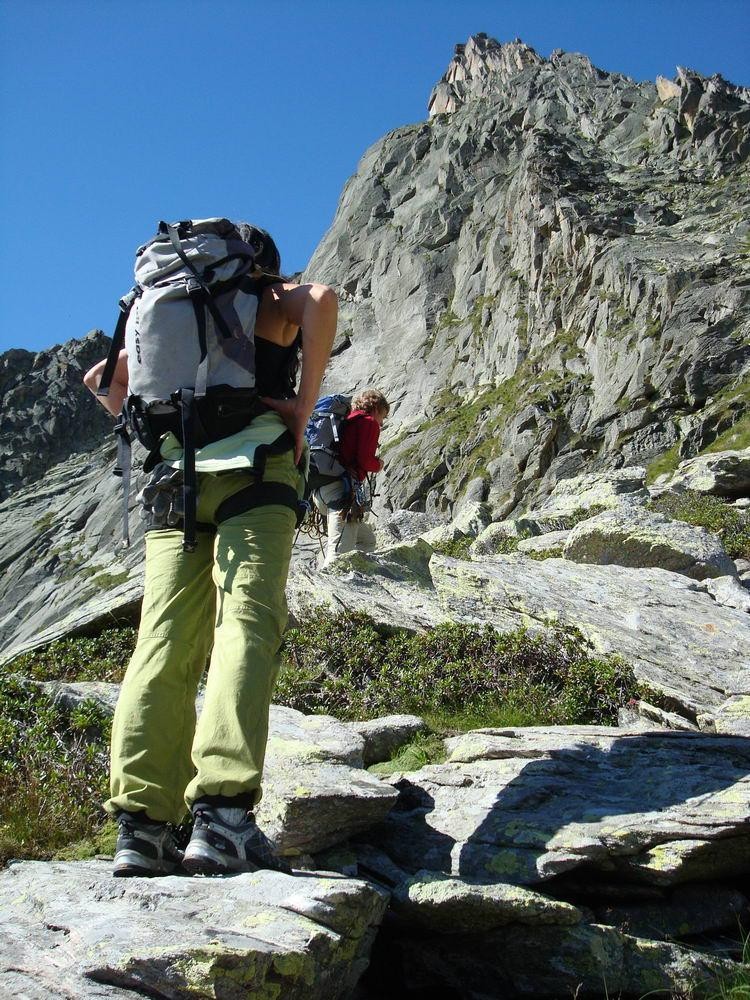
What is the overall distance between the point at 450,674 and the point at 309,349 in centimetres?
390

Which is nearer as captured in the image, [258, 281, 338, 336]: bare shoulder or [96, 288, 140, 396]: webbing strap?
[258, 281, 338, 336]: bare shoulder

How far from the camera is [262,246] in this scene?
5012 mm

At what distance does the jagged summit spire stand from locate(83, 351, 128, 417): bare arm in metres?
159

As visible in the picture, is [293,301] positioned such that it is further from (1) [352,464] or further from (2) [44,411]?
(2) [44,411]

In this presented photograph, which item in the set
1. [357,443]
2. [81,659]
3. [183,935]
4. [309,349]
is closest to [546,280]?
[357,443]

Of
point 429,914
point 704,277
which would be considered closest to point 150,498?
point 429,914

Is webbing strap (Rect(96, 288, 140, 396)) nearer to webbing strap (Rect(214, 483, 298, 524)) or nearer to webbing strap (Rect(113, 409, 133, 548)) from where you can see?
webbing strap (Rect(113, 409, 133, 548))

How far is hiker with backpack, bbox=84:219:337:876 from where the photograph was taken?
3.75 meters

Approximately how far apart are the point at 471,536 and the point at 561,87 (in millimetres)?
133804

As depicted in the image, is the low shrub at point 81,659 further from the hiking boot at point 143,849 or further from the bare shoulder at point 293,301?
Answer: the bare shoulder at point 293,301

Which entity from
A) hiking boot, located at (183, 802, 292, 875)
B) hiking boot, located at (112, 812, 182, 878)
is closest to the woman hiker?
hiking boot, located at (112, 812, 182, 878)

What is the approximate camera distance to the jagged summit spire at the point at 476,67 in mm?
155625

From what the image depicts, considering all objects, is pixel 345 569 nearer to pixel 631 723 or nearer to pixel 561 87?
pixel 631 723

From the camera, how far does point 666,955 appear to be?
3.77 metres
